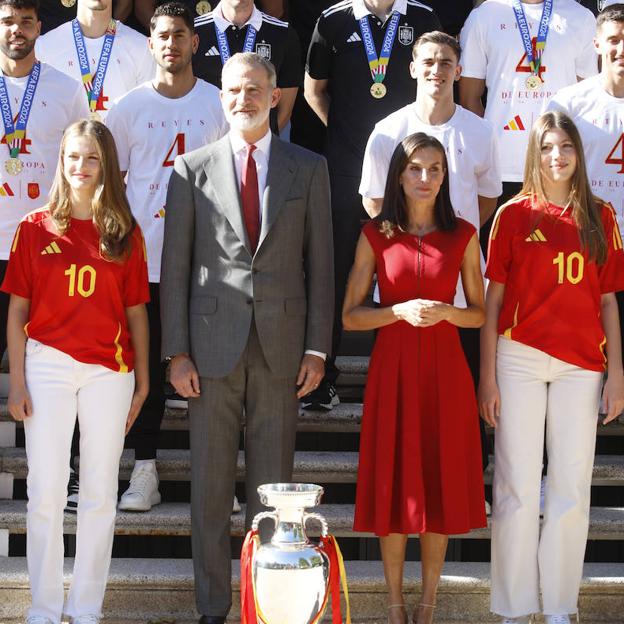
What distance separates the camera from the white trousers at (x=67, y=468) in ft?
14.4

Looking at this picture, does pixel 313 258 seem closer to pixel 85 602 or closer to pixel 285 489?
pixel 285 489

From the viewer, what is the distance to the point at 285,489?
3.63 metres

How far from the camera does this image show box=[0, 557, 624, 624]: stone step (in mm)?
4875

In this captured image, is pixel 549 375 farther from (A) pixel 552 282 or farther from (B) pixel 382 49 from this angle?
(B) pixel 382 49

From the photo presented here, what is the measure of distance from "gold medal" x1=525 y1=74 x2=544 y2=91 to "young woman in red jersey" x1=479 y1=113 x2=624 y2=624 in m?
1.44

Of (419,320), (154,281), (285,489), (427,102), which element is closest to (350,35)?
(427,102)

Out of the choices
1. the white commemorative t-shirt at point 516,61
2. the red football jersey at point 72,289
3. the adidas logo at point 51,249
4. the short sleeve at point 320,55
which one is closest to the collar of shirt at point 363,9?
the short sleeve at point 320,55

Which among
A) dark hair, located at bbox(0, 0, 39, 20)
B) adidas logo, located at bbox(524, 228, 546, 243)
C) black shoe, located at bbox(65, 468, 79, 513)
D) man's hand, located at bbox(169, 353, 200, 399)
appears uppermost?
dark hair, located at bbox(0, 0, 39, 20)

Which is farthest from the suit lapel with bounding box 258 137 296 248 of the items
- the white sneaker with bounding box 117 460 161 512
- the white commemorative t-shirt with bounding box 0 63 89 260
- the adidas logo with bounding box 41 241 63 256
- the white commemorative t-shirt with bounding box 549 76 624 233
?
the white commemorative t-shirt with bounding box 549 76 624 233

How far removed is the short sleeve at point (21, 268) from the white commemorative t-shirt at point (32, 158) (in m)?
0.72

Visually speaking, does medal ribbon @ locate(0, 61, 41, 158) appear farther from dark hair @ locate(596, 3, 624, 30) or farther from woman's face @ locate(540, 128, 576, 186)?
dark hair @ locate(596, 3, 624, 30)

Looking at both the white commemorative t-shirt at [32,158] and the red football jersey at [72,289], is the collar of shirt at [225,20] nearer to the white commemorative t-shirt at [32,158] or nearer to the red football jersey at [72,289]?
the white commemorative t-shirt at [32,158]

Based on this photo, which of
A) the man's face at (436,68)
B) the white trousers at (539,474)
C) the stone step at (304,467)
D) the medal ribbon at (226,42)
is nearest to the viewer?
the white trousers at (539,474)

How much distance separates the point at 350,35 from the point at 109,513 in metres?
2.85
